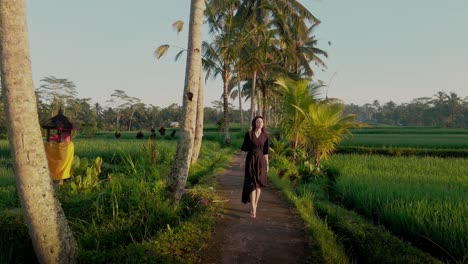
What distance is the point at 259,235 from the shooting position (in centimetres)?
444

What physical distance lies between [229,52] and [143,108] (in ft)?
170

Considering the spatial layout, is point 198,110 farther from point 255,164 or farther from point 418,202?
point 418,202

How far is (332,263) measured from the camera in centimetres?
366

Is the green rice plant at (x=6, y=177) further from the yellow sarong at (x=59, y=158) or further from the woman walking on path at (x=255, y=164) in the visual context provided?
the woman walking on path at (x=255, y=164)

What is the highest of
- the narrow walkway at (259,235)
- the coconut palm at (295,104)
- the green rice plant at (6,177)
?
the coconut palm at (295,104)

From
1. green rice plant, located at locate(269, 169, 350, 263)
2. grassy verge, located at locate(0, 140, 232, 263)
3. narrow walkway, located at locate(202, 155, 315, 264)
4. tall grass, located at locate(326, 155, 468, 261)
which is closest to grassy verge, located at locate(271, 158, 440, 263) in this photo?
green rice plant, located at locate(269, 169, 350, 263)

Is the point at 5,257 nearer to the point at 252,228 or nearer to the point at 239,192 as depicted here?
the point at 252,228

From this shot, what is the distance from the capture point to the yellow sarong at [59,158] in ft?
20.2

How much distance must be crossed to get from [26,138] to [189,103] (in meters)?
2.87

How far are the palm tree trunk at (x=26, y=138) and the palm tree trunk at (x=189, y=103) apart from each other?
2.31 m

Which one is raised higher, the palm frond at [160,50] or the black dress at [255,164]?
the palm frond at [160,50]

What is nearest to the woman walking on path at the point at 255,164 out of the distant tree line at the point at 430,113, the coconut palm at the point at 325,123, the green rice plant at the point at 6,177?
the coconut palm at the point at 325,123

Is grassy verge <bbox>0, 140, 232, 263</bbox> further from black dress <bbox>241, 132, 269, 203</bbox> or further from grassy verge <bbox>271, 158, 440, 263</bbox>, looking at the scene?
grassy verge <bbox>271, 158, 440, 263</bbox>

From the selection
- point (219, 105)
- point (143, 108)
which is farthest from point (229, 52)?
point (219, 105)
